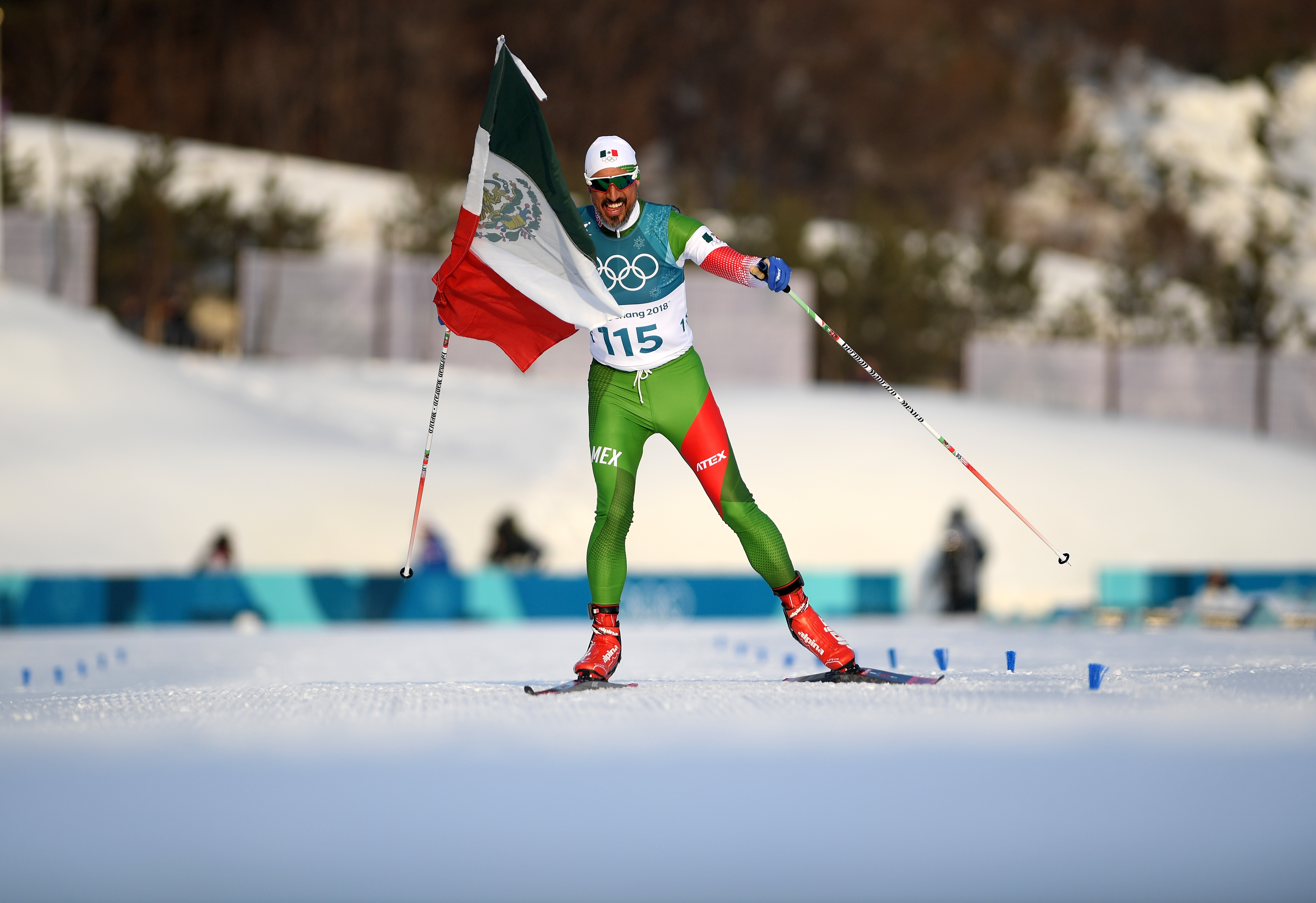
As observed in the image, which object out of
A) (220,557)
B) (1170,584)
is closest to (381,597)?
(220,557)

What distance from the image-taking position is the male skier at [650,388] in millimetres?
4297

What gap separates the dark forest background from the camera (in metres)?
40.6

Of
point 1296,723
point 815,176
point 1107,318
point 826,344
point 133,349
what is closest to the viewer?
point 1296,723

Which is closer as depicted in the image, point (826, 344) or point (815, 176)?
point (826, 344)

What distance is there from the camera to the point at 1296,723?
3.35m

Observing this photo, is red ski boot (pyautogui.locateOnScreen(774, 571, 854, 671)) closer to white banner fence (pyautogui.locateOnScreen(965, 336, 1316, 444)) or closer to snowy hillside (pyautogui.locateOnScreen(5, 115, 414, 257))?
white banner fence (pyautogui.locateOnScreen(965, 336, 1316, 444))

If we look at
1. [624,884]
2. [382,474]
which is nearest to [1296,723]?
[624,884]

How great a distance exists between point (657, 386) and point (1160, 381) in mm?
20451

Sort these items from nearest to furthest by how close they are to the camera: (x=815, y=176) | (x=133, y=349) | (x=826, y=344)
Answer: (x=133, y=349)
(x=826, y=344)
(x=815, y=176)

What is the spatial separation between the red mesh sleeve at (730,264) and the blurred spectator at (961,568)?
7.39 metres

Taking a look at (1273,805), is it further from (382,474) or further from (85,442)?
(85,442)

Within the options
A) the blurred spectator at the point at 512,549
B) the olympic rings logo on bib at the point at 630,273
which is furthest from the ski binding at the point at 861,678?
the blurred spectator at the point at 512,549

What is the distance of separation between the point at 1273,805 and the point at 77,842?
225 cm

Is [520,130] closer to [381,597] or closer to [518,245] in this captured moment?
[518,245]
